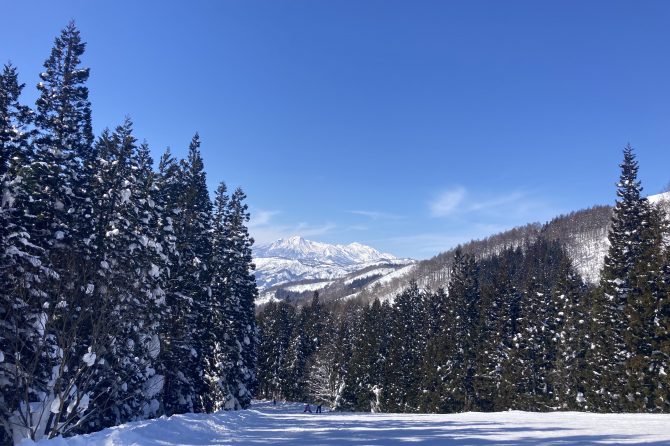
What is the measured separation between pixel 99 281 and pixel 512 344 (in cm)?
4163

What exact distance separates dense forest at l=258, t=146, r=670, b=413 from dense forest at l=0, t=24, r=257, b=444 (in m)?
25.2

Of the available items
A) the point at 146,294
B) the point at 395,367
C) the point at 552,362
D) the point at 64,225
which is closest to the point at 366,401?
the point at 395,367

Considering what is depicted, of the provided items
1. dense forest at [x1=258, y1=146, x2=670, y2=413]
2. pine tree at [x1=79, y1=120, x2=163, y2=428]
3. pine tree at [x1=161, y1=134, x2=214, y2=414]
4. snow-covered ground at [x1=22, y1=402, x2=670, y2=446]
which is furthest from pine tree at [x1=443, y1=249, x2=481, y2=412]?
pine tree at [x1=79, y1=120, x2=163, y2=428]

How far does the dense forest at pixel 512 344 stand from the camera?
33.0 meters

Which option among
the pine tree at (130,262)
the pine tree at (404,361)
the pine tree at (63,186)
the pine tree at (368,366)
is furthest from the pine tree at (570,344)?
the pine tree at (63,186)

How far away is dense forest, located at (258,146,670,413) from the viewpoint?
32969 millimetres

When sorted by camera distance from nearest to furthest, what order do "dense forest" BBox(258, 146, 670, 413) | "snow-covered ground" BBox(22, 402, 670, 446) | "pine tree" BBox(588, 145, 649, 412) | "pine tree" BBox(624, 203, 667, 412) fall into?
"snow-covered ground" BBox(22, 402, 670, 446)
"pine tree" BBox(624, 203, 667, 412)
"dense forest" BBox(258, 146, 670, 413)
"pine tree" BBox(588, 145, 649, 412)

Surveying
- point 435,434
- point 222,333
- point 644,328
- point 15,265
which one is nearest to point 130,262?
point 15,265

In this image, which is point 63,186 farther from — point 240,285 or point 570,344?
point 570,344

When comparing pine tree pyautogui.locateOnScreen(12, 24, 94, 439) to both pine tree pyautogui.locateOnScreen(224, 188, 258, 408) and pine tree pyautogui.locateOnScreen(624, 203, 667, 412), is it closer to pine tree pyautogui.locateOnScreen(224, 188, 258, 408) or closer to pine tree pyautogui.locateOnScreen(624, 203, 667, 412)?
pine tree pyautogui.locateOnScreen(224, 188, 258, 408)

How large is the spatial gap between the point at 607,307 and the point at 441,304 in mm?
28004

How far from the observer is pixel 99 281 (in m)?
21.9

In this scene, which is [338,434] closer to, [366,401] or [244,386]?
[244,386]

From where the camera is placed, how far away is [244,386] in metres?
42.6
